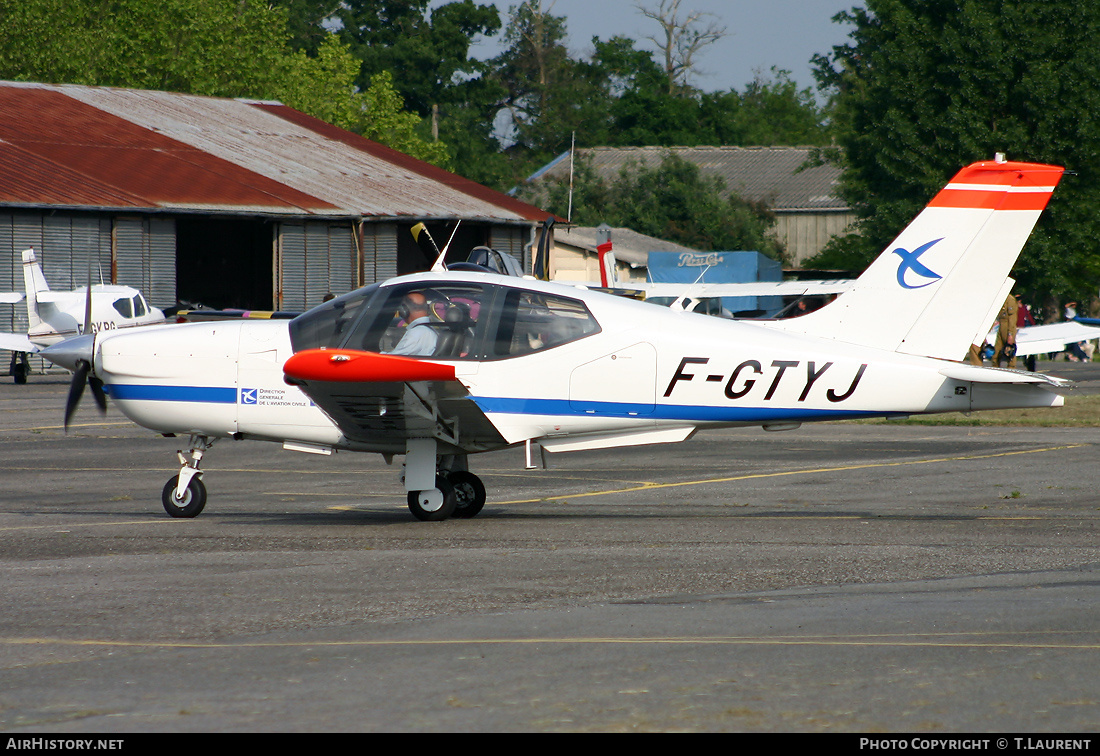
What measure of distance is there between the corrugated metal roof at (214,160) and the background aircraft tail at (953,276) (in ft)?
98.0

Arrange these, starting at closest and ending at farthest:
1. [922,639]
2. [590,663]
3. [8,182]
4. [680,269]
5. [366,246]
A: [590,663] → [922,639] → [8,182] → [366,246] → [680,269]

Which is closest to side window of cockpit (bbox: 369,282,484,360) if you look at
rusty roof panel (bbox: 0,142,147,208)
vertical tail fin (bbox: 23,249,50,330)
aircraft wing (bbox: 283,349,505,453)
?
aircraft wing (bbox: 283,349,505,453)

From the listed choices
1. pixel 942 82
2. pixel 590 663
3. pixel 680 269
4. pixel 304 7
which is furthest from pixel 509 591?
pixel 304 7

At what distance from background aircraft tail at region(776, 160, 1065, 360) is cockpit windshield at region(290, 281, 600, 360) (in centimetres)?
218

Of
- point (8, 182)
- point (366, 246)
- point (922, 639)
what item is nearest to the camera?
point (922, 639)

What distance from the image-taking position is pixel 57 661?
20.0 ft

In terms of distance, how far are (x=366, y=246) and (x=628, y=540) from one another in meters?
34.3

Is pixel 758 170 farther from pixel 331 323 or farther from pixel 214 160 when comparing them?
pixel 331 323

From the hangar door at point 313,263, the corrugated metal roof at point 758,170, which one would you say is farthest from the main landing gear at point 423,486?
the corrugated metal roof at point 758,170

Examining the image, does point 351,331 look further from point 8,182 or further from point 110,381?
point 8,182

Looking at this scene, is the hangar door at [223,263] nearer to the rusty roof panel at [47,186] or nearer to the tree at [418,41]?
the rusty roof panel at [47,186]

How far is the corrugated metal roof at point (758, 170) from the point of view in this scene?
81.8 meters

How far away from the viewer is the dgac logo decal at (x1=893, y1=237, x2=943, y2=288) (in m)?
10.8

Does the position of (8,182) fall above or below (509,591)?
above
